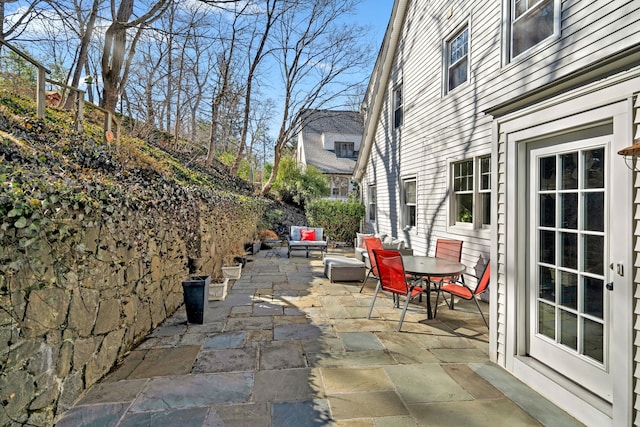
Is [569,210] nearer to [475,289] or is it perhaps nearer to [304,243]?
[475,289]

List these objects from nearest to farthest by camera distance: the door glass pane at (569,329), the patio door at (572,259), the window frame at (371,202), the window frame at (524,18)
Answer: the patio door at (572,259) → the door glass pane at (569,329) → the window frame at (524,18) → the window frame at (371,202)

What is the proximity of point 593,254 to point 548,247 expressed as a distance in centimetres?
39

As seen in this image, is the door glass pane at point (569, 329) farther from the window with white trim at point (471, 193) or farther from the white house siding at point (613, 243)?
the window with white trim at point (471, 193)

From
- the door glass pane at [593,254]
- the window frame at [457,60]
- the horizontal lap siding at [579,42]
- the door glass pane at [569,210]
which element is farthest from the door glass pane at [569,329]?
the window frame at [457,60]

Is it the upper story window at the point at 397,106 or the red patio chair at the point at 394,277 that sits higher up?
the upper story window at the point at 397,106

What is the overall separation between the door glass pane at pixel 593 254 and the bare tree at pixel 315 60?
48.0 ft

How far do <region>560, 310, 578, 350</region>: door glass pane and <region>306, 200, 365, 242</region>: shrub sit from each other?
985 centimetres

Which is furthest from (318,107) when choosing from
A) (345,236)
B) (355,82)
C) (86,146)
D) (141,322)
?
(141,322)

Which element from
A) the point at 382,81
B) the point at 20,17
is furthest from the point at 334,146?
the point at 20,17

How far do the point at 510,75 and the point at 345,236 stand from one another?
334 inches

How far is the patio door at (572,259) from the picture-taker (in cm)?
238

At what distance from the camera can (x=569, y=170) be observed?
269 cm

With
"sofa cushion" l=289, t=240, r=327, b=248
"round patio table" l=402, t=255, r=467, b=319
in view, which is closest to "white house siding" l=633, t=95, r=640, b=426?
"round patio table" l=402, t=255, r=467, b=319

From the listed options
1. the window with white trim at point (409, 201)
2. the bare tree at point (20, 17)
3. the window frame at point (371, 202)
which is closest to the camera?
the bare tree at point (20, 17)
